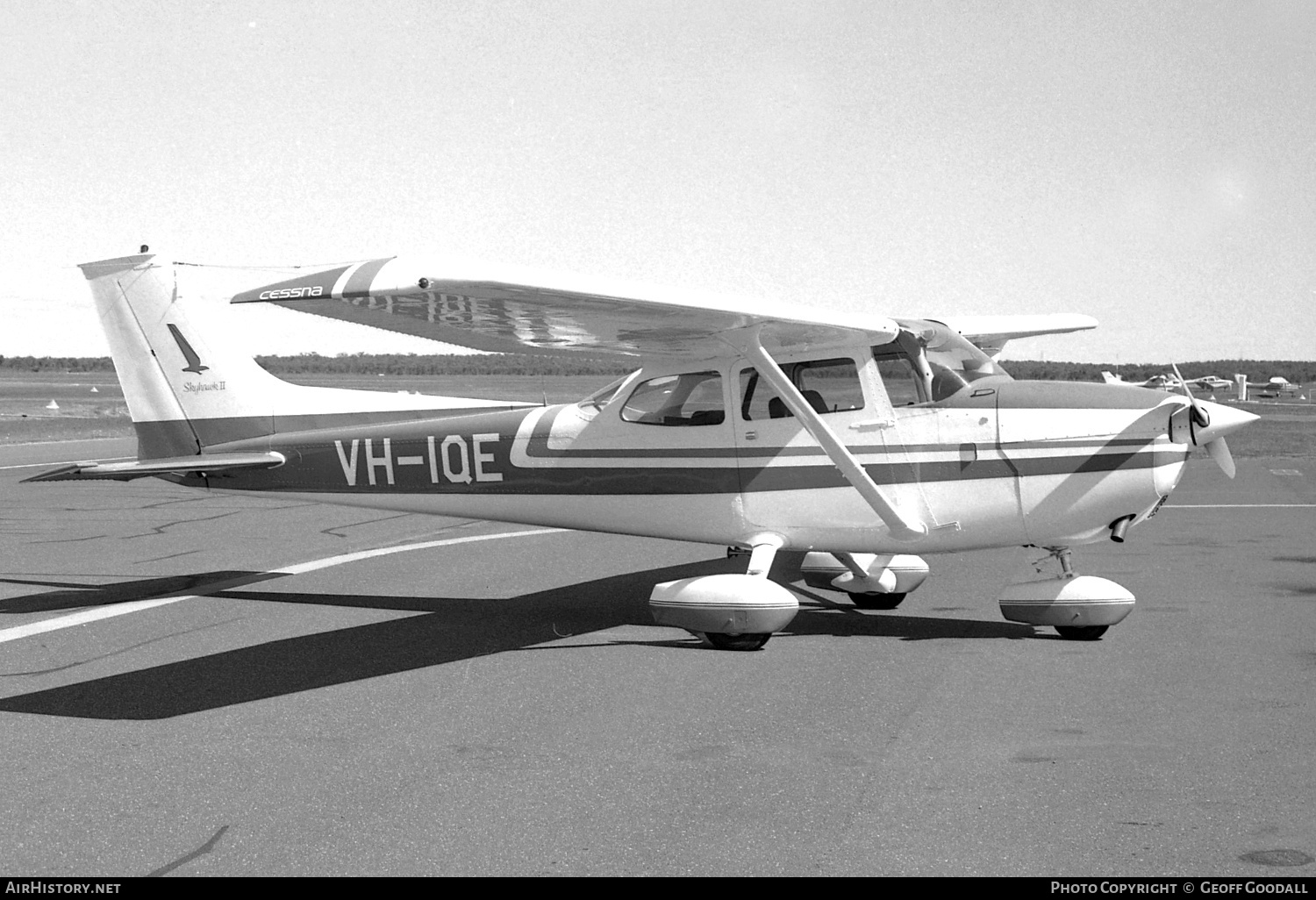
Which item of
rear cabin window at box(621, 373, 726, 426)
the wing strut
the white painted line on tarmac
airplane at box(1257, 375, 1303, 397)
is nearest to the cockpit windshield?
the wing strut

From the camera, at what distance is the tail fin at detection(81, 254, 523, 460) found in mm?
10531

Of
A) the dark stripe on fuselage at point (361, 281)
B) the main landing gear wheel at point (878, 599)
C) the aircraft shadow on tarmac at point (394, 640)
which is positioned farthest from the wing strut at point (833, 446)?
the dark stripe on fuselage at point (361, 281)

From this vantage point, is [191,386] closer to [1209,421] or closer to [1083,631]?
[1083,631]

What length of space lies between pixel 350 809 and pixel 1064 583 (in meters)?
5.20

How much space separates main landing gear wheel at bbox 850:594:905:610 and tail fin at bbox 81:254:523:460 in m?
4.08

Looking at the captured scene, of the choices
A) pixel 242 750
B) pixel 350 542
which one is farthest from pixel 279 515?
pixel 242 750

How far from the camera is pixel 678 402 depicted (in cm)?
920

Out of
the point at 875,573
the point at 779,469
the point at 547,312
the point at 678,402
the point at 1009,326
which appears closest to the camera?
the point at 547,312

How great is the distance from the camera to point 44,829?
4715mm

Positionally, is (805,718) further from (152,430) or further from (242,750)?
(152,430)

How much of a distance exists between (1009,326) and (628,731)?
23.8 feet

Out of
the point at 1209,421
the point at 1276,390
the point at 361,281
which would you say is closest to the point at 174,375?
the point at 361,281

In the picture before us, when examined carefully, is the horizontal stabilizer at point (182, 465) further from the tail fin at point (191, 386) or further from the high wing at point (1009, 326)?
the high wing at point (1009, 326)

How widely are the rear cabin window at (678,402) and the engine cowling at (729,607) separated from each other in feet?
4.83
